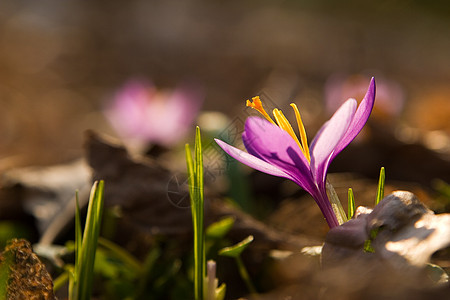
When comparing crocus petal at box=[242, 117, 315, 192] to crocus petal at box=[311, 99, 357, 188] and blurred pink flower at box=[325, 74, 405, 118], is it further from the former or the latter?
blurred pink flower at box=[325, 74, 405, 118]

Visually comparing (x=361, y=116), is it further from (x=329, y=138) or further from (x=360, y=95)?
(x=360, y=95)

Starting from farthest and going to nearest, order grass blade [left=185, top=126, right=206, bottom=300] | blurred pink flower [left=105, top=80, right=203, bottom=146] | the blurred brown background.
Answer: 1. the blurred brown background
2. blurred pink flower [left=105, top=80, right=203, bottom=146]
3. grass blade [left=185, top=126, right=206, bottom=300]

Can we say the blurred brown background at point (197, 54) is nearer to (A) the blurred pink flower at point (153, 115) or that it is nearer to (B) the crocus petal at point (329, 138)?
(A) the blurred pink flower at point (153, 115)

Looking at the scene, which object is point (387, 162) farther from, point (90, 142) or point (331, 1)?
point (331, 1)

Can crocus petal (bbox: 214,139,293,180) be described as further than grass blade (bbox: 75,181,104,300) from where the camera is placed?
No

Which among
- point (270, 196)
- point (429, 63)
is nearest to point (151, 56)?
point (429, 63)

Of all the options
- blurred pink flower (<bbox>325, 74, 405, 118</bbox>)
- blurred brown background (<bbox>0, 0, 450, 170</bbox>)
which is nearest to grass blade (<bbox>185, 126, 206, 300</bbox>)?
blurred brown background (<bbox>0, 0, 450, 170</bbox>)

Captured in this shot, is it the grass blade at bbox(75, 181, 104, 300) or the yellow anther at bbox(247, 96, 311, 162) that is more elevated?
the yellow anther at bbox(247, 96, 311, 162)
